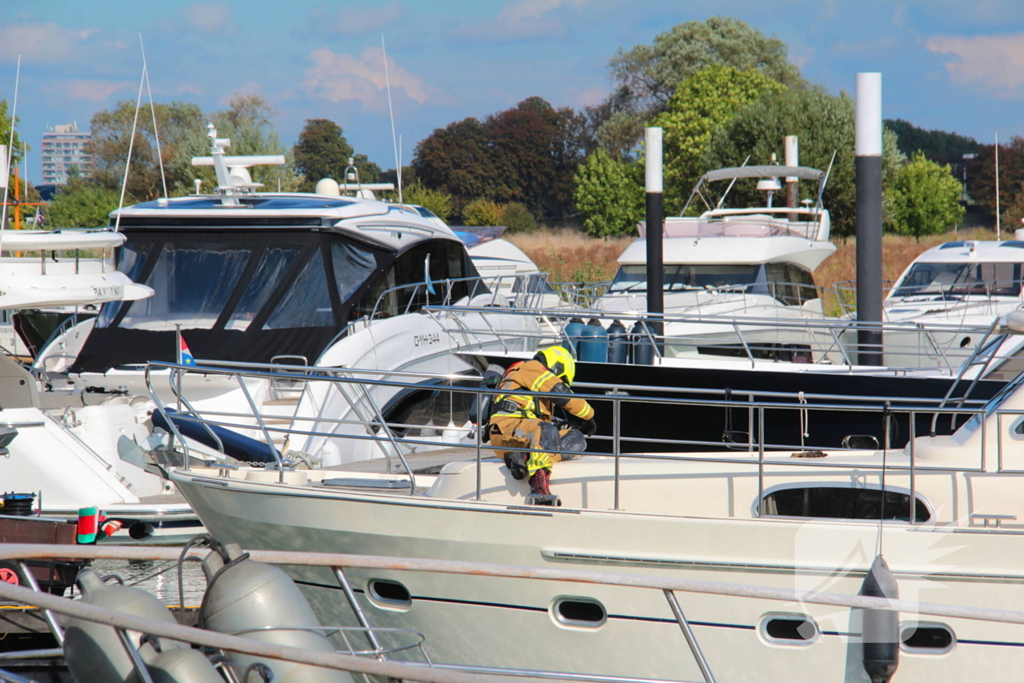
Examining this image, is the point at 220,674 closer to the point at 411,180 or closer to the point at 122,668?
the point at 122,668

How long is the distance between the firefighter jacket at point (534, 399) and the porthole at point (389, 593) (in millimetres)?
978

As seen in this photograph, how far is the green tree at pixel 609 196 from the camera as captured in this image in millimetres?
43156

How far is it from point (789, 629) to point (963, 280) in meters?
9.57

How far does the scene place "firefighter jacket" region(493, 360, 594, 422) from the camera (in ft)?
15.9

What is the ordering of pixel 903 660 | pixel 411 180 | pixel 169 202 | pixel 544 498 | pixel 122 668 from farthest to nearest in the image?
pixel 411 180 < pixel 169 202 < pixel 544 498 < pixel 903 660 < pixel 122 668

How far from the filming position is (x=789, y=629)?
4273 millimetres

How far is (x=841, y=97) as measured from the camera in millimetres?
33844

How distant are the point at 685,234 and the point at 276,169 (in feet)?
74.3

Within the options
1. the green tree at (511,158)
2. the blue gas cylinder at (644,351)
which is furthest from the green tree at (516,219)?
the blue gas cylinder at (644,351)

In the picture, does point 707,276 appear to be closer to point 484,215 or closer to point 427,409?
point 427,409

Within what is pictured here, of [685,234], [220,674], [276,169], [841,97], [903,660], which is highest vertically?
[841,97]

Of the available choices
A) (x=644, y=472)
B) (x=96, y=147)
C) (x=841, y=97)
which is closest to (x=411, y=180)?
(x=96, y=147)

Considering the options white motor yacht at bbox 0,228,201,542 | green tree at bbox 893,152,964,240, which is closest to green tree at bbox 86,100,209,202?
green tree at bbox 893,152,964,240

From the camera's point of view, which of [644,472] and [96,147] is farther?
[96,147]
